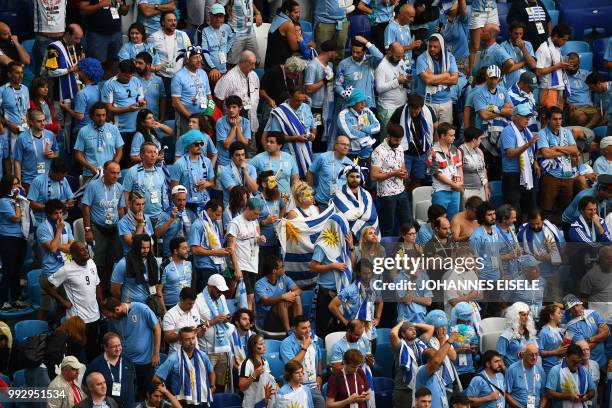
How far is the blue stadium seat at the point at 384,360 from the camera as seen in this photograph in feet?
53.0

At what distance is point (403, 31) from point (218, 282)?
506 cm

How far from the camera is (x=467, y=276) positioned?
54.0 feet

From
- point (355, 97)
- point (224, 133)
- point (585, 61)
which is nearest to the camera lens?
point (224, 133)

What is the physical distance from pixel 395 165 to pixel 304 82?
5.76 feet

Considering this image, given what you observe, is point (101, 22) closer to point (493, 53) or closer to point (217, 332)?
point (493, 53)

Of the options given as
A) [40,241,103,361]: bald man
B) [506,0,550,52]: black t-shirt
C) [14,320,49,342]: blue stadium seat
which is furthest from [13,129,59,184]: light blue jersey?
[506,0,550,52]: black t-shirt

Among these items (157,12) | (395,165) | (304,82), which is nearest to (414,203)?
(395,165)

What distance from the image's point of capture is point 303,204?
54.9ft

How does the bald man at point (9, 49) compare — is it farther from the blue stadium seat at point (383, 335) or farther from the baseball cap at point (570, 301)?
the baseball cap at point (570, 301)

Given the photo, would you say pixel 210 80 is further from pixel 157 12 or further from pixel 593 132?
pixel 593 132

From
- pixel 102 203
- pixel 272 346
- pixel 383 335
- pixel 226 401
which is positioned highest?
pixel 102 203

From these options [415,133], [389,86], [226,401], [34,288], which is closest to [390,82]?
[389,86]

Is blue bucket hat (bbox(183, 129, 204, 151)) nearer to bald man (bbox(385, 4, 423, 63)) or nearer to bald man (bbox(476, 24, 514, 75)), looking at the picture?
bald man (bbox(385, 4, 423, 63))

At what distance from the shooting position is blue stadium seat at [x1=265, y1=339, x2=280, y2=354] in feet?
51.1
